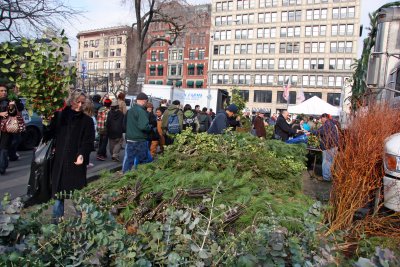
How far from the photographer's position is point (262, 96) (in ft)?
239

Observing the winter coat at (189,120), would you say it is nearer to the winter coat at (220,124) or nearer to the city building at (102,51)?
the winter coat at (220,124)

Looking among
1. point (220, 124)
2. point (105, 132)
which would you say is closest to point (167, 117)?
point (105, 132)

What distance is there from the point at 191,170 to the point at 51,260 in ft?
12.8

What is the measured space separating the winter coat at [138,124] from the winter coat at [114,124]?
8.46ft

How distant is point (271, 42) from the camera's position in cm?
7250

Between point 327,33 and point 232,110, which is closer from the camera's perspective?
point 232,110

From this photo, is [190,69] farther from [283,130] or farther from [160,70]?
[283,130]

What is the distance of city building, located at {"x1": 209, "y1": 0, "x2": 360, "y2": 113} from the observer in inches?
2621

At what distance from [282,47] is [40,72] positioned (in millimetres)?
72336

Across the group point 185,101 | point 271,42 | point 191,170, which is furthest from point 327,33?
point 191,170

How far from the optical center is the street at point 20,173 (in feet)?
20.7

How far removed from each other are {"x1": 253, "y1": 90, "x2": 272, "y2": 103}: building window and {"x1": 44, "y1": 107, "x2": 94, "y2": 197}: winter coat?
69.3 metres

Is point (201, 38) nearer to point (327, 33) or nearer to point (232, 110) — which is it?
point (327, 33)

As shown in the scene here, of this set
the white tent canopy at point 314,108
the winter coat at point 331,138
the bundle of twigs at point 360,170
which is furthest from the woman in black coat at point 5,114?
the white tent canopy at point 314,108
